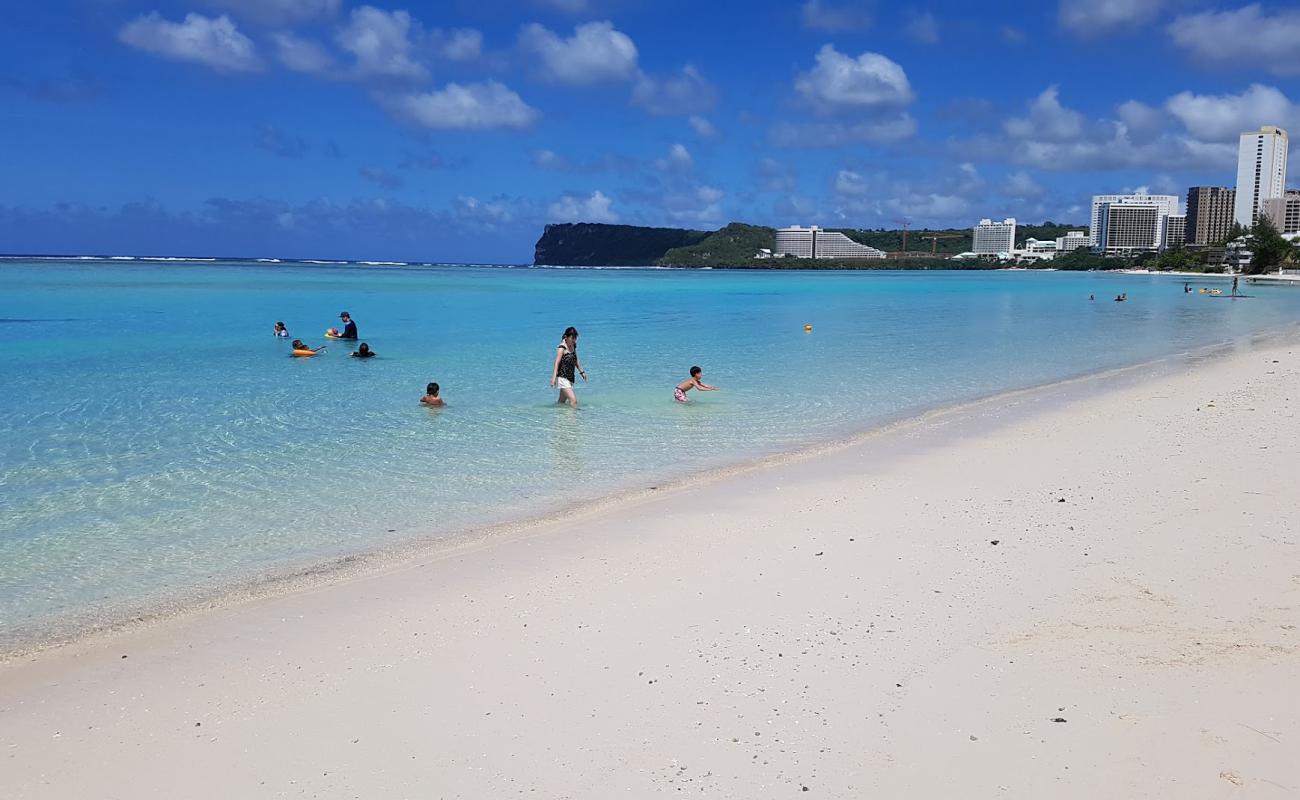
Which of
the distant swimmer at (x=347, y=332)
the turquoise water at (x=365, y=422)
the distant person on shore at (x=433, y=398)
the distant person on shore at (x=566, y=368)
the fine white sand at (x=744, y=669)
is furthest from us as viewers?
the distant swimmer at (x=347, y=332)

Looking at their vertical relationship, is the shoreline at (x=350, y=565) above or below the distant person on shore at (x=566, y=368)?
below

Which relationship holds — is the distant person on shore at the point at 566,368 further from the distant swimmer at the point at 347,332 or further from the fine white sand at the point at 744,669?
the distant swimmer at the point at 347,332

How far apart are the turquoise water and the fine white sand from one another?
1590mm

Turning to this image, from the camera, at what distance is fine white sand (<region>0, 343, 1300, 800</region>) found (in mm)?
3816

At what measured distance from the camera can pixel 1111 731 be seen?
4.01 m

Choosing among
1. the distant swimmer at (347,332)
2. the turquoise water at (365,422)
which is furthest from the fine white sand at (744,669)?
the distant swimmer at (347,332)

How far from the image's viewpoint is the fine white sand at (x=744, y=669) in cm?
382

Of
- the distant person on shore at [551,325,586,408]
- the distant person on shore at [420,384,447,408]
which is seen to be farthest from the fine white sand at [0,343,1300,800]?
the distant person on shore at [420,384,447,408]

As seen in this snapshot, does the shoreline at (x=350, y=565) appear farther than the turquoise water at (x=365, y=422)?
No

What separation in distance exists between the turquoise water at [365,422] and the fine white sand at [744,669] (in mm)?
1590

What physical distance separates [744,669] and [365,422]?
33.1 feet

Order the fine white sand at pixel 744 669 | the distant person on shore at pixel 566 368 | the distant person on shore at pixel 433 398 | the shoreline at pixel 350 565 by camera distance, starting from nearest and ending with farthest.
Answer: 1. the fine white sand at pixel 744 669
2. the shoreline at pixel 350 565
3. the distant person on shore at pixel 566 368
4. the distant person on shore at pixel 433 398

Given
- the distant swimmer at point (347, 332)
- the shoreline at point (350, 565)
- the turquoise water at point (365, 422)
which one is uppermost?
the distant swimmer at point (347, 332)

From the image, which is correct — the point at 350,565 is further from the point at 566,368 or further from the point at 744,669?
the point at 566,368
